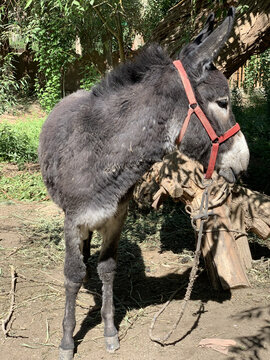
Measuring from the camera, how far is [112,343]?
3275 mm


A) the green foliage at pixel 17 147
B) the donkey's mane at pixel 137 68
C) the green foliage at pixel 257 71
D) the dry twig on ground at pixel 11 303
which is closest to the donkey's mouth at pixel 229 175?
the donkey's mane at pixel 137 68

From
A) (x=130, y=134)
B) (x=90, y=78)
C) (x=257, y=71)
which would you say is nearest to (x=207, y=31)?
(x=130, y=134)

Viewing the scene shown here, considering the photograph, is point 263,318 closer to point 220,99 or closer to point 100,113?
point 220,99

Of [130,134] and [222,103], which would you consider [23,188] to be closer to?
[130,134]

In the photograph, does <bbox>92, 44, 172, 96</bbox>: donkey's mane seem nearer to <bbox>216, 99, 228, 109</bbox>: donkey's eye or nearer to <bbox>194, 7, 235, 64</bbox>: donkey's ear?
<bbox>194, 7, 235, 64</bbox>: donkey's ear

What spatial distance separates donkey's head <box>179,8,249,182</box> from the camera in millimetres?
2791

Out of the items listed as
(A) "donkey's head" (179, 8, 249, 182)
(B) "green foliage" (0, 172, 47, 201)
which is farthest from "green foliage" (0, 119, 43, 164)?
(A) "donkey's head" (179, 8, 249, 182)

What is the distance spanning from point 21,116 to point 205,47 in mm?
10769

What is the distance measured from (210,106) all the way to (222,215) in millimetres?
1723

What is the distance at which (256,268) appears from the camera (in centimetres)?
452

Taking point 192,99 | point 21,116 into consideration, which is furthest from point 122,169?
point 21,116

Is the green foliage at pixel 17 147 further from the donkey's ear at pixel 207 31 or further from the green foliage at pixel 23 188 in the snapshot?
the donkey's ear at pixel 207 31

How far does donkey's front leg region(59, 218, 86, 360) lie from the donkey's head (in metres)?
1.05

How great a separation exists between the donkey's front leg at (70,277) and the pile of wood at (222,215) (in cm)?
132
